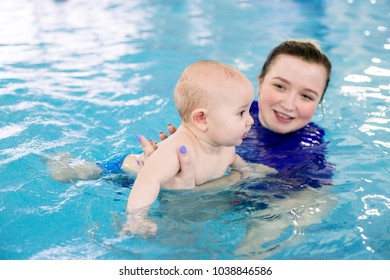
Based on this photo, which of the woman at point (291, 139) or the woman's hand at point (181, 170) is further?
the woman at point (291, 139)

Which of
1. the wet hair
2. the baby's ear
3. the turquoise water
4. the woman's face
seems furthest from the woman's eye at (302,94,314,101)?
the baby's ear

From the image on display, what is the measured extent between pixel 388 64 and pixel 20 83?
4071 mm

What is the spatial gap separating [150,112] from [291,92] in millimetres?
1545

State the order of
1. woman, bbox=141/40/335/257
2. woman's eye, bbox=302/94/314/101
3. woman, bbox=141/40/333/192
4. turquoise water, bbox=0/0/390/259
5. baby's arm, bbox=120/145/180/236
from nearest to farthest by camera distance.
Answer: baby's arm, bbox=120/145/180/236
turquoise water, bbox=0/0/390/259
woman, bbox=141/40/335/257
woman, bbox=141/40/333/192
woman's eye, bbox=302/94/314/101

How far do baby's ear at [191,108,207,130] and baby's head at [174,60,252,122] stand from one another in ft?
0.08

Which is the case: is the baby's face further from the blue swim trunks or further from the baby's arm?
the blue swim trunks

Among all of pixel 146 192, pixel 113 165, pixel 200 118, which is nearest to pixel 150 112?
pixel 113 165

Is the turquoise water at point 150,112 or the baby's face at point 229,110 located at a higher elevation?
the baby's face at point 229,110

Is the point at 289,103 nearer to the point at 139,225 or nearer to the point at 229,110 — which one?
the point at 229,110

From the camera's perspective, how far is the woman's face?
349 centimetres

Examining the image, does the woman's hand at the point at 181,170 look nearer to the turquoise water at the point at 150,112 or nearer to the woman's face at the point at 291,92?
the turquoise water at the point at 150,112

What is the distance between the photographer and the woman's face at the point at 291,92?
11.5 feet

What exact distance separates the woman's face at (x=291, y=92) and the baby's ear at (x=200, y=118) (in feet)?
2.95

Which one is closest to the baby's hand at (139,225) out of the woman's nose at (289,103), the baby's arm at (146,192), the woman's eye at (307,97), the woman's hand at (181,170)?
the baby's arm at (146,192)
